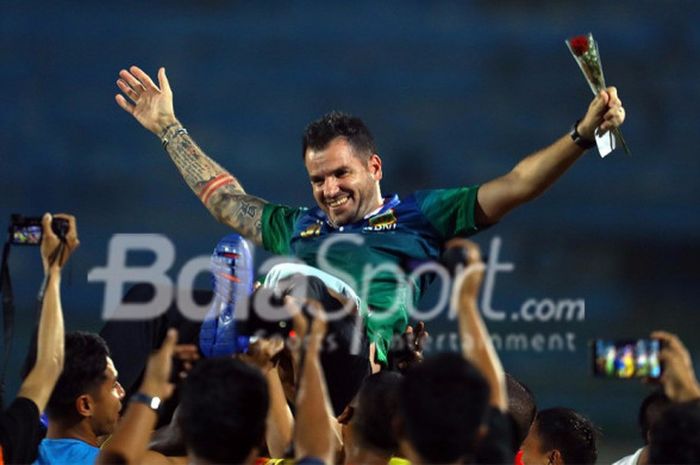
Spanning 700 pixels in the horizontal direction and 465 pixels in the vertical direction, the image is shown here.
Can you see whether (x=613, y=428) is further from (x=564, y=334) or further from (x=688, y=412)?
(x=688, y=412)

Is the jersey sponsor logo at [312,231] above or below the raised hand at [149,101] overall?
below

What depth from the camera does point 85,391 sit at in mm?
4668

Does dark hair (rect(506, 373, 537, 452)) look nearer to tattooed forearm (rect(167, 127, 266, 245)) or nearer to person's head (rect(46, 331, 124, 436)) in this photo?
person's head (rect(46, 331, 124, 436))

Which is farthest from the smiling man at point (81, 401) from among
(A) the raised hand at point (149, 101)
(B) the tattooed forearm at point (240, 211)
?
(A) the raised hand at point (149, 101)

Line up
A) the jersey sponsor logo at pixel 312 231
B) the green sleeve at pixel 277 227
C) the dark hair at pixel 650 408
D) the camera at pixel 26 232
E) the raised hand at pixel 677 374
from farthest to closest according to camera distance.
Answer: the green sleeve at pixel 277 227 → the jersey sponsor logo at pixel 312 231 → the dark hair at pixel 650 408 → the camera at pixel 26 232 → the raised hand at pixel 677 374

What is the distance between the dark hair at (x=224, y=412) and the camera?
341 cm

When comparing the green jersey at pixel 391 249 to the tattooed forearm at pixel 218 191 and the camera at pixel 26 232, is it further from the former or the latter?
the camera at pixel 26 232

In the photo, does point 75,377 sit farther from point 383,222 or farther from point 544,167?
point 544,167

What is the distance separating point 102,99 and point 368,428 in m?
4.97

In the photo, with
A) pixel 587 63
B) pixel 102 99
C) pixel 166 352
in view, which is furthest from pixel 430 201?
pixel 102 99

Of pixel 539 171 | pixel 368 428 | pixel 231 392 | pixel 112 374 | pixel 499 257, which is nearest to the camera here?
pixel 231 392

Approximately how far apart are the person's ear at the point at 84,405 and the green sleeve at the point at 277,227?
1.47 meters

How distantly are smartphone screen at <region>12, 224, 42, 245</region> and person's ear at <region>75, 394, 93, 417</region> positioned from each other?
1.87ft

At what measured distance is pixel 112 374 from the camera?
15.5 feet
